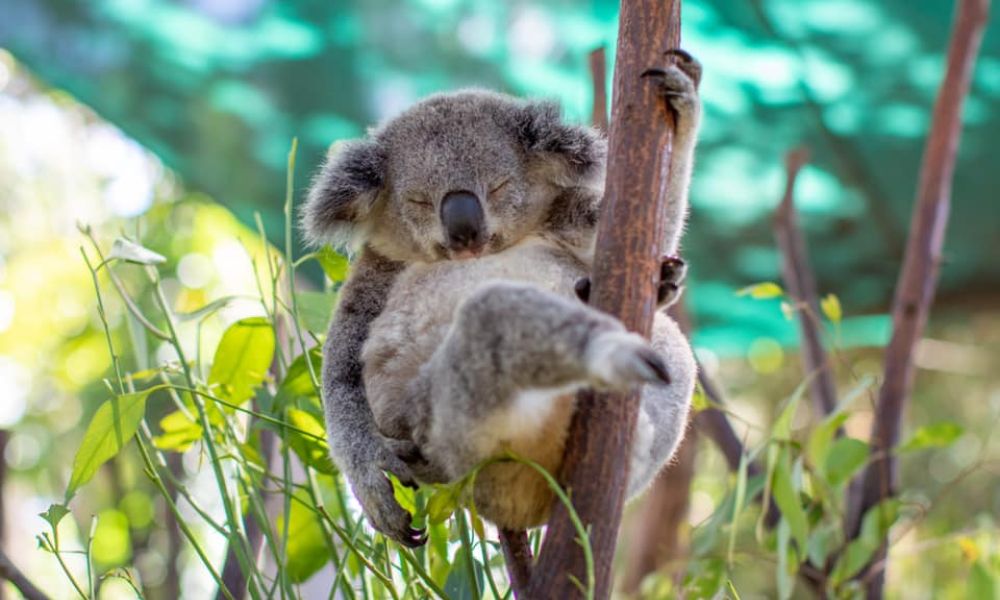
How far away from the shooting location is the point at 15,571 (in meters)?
1.79

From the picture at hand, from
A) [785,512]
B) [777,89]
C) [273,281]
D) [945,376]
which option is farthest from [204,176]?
[945,376]

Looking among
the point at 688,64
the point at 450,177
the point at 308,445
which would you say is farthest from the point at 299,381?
the point at 688,64

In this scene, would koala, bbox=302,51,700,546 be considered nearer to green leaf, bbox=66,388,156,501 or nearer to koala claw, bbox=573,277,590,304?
koala claw, bbox=573,277,590,304

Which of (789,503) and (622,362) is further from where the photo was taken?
(789,503)

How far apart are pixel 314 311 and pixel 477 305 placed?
812 millimetres

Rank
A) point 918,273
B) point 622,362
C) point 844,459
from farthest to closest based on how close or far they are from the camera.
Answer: point 918,273, point 844,459, point 622,362

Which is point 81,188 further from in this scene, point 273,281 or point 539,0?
point 273,281

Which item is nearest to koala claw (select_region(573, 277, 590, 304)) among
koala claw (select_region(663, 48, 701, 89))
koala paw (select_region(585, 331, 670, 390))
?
koala paw (select_region(585, 331, 670, 390))

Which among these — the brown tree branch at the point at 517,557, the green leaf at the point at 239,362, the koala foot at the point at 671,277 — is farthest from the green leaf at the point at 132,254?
the koala foot at the point at 671,277

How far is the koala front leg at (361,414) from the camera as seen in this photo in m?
1.79

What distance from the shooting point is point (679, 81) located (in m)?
1.71

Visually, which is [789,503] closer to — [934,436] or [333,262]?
[934,436]

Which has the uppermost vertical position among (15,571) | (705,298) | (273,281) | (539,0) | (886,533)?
(539,0)

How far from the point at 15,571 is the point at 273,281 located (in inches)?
26.2
